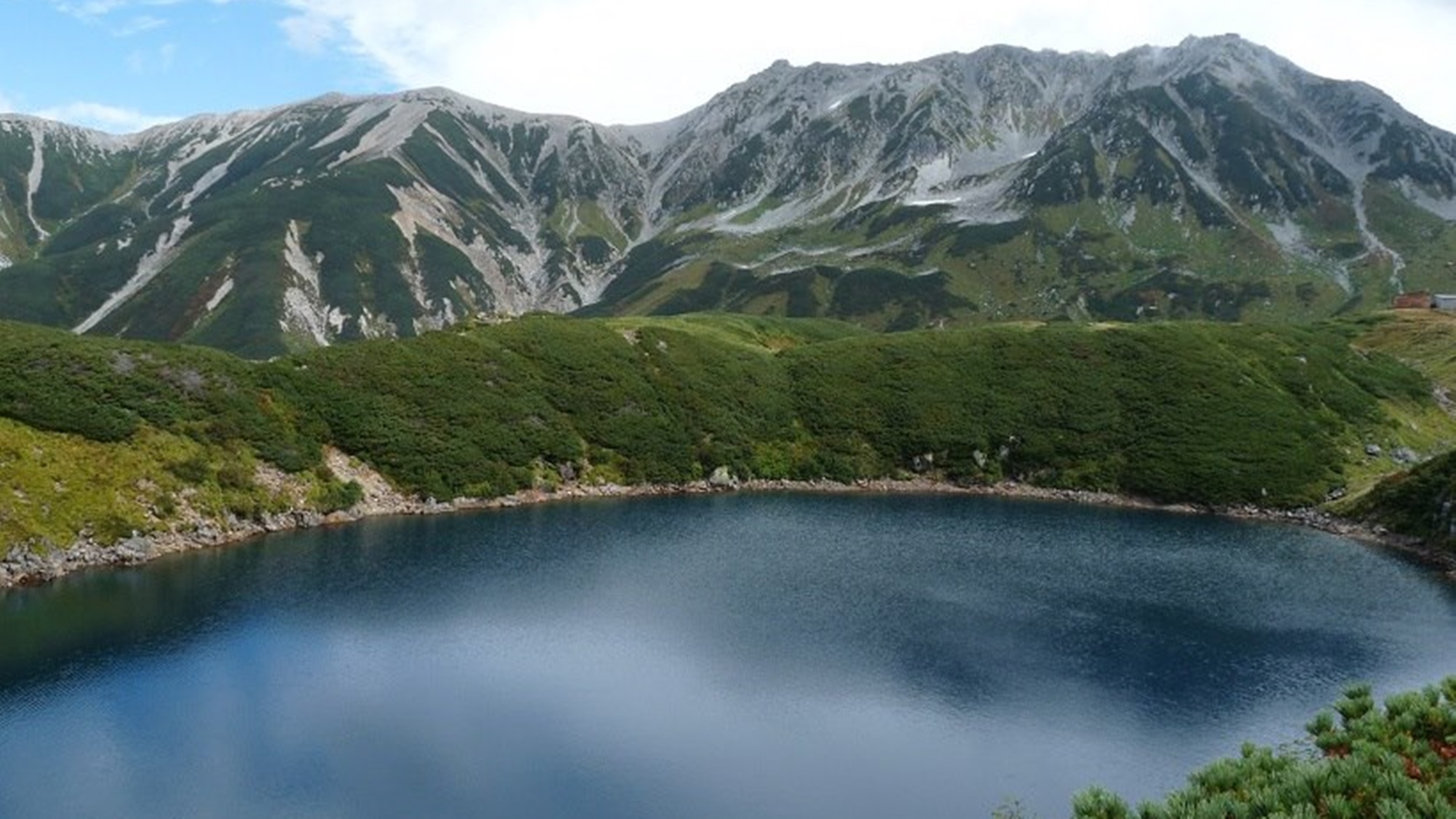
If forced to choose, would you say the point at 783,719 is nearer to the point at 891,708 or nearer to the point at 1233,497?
the point at 891,708

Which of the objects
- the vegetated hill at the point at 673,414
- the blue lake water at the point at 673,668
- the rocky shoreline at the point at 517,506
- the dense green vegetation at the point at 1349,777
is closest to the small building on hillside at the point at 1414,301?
the vegetated hill at the point at 673,414

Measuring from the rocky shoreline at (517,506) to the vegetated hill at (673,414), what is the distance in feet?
3.62

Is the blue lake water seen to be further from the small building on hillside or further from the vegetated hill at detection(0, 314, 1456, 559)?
the small building on hillside

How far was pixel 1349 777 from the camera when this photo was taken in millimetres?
12328

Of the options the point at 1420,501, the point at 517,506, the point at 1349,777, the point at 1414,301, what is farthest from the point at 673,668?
the point at 1414,301

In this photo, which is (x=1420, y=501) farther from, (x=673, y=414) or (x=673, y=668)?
(x=673, y=414)

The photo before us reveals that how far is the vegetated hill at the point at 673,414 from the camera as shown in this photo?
7388cm

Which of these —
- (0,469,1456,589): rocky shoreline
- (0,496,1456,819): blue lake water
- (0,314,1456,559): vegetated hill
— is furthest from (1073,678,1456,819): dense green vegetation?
(0,314,1456,559): vegetated hill

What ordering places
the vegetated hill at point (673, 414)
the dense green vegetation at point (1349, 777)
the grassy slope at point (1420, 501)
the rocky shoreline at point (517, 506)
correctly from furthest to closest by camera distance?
1. the grassy slope at point (1420, 501)
2. the vegetated hill at point (673, 414)
3. the rocky shoreline at point (517, 506)
4. the dense green vegetation at point (1349, 777)

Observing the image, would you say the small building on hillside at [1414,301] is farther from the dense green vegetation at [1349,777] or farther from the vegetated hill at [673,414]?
the dense green vegetation at [1349,777]

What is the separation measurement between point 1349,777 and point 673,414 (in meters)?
99.7

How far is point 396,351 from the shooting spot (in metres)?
105

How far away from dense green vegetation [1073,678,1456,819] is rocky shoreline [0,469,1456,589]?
70.0 metres

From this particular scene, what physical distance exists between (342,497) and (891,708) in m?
57.1
